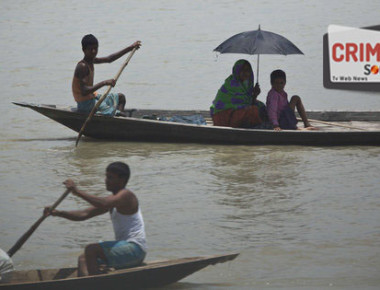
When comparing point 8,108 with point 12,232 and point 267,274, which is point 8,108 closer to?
point 12,232

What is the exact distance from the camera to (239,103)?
379 inches

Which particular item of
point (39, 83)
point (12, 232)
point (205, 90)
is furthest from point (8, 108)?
point (12, 232)

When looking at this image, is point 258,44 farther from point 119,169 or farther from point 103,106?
point 119,169

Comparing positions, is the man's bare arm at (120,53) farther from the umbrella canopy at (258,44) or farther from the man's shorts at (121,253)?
the man's shorts at (121,253)

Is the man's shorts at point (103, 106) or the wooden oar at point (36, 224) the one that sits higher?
the man's shorts at point (103, 106)

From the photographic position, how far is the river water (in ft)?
20.1

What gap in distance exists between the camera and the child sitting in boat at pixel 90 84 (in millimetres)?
9281

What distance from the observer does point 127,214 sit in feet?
17.0

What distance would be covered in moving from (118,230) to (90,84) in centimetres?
442

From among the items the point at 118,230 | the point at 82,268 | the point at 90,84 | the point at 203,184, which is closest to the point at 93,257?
the point at 82,268

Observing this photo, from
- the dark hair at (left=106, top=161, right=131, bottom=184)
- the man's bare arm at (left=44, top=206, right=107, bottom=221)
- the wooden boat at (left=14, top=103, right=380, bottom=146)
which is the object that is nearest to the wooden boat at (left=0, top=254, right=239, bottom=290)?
the man's bare arm at (left=44, top=206, right=107, bottom=221)

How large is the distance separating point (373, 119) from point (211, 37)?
26.2 feet

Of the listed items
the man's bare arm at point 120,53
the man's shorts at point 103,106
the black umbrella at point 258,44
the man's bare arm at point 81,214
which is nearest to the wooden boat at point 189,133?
the man's shorts at point 103,106

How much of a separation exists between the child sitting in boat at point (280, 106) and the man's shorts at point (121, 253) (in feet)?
14.8
